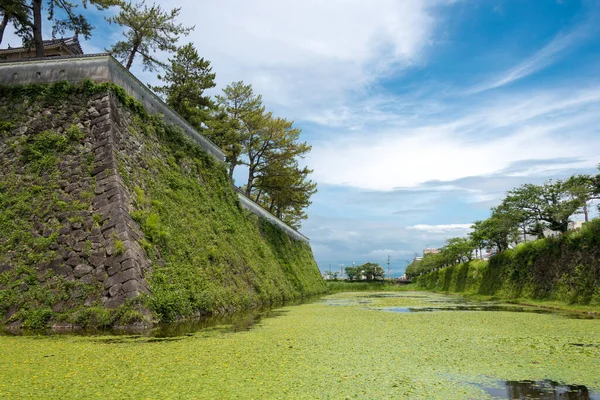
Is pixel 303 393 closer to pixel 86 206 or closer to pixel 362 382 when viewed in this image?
pixel 362 382

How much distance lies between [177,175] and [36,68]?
449 cm

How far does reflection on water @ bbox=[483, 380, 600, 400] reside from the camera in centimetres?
309

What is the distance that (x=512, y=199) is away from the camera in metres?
21.4

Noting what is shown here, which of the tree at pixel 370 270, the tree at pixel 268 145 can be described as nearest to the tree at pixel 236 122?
the tree at pixel 268 145

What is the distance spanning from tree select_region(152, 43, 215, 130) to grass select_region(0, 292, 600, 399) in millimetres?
16756

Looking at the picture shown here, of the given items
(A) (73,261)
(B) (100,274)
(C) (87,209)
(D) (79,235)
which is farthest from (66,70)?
(B) (100,274)

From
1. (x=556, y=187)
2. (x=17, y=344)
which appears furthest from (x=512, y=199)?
(x=17, y=344)

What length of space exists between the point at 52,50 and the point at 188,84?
9.29m

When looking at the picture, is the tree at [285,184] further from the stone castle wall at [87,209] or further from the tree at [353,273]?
the tree at [353,273]

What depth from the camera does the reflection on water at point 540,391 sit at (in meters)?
3.09

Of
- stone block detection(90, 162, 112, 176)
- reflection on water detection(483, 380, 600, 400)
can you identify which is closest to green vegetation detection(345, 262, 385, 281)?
stone block detection(90, 162, 112, 176)

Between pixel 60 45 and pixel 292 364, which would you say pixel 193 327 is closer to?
pixel 292 364

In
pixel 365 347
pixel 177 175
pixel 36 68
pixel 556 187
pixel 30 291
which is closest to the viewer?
pixel 365 347

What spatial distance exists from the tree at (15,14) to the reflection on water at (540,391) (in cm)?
1768
